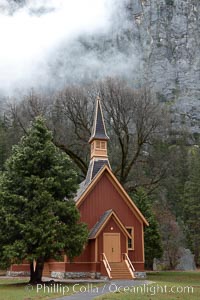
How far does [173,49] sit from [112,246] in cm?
7827

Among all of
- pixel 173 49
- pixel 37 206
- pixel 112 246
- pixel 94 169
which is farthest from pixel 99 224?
pixel 173 49

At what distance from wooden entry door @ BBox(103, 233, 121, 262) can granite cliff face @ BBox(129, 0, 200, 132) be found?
6918 centimetres

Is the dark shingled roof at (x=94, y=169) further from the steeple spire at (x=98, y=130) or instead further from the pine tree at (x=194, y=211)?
the pine tree at (x=194, y=211)

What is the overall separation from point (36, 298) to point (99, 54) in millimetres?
88923

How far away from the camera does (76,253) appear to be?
19.9m

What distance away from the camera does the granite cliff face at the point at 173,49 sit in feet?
308

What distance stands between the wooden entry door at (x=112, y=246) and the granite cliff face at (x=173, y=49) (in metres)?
69.2

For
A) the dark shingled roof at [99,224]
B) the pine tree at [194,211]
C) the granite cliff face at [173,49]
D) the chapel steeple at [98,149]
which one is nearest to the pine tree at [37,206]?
the dark shingled roof at [99,224]

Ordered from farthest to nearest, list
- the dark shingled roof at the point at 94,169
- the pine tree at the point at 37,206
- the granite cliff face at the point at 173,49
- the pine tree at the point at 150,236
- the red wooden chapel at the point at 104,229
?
the granite cliff face at the point at 173,49 < the pine tree at the point at 150,236 < the dark shingled roof at the point at 94,169 < the red wooden chapel at the point at 104,229 < the pine tree at the point at 37,206

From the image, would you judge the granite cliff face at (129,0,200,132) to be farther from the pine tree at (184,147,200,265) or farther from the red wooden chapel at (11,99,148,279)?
the red wooden chapel at (11,99,148,279)

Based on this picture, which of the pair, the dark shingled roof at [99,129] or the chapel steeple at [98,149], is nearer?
the chapel steeple at [98,149]

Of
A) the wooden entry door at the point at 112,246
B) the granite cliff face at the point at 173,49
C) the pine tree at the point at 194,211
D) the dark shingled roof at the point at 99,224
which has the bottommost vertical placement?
the wooden entry door at the point at 112,246

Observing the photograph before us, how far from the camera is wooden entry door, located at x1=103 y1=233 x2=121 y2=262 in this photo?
81.7ft

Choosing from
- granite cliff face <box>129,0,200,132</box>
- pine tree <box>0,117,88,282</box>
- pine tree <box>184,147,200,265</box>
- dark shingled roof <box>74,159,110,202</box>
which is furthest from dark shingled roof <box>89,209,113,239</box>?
granite cliff face <box>129,0,200,132</box>
